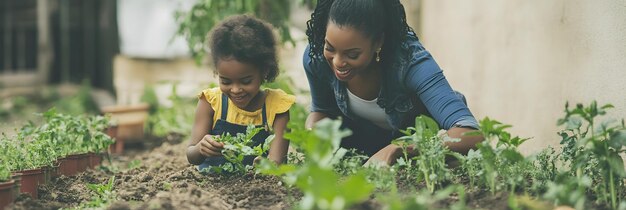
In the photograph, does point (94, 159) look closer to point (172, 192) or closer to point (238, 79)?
point (238, 79)

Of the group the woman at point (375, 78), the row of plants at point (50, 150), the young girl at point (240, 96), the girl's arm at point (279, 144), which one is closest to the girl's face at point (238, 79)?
the young girl at point (240, 96)

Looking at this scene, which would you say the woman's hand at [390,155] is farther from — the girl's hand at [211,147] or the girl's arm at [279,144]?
the girl's hand at [211,147]

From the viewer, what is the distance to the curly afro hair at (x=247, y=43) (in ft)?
11.3

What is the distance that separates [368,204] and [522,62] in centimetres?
238

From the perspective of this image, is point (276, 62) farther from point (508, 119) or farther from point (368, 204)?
point (508, 119)

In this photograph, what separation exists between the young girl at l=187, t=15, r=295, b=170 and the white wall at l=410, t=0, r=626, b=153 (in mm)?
1350

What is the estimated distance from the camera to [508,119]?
4.70m

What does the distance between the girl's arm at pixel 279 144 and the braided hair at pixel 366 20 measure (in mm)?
339

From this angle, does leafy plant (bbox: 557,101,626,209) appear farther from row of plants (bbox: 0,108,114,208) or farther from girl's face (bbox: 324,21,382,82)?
row of plants (bbox: 0,108,114,208)

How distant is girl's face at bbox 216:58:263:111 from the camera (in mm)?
3398

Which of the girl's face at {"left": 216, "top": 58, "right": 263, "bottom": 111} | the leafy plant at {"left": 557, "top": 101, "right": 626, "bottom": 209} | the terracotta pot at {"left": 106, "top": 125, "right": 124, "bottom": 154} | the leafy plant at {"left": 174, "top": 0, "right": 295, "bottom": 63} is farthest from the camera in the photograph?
the leafy plant at {"left": 174, "top": 0, "right": 295, "bottom": 63}

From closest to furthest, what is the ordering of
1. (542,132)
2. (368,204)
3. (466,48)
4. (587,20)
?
(368,204) → (587,20) → (542,132) → (466,48)

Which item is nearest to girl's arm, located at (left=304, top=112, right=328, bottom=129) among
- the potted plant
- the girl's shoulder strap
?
the girl's shoulder strap

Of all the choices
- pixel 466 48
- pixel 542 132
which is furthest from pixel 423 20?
pixel 542 132
